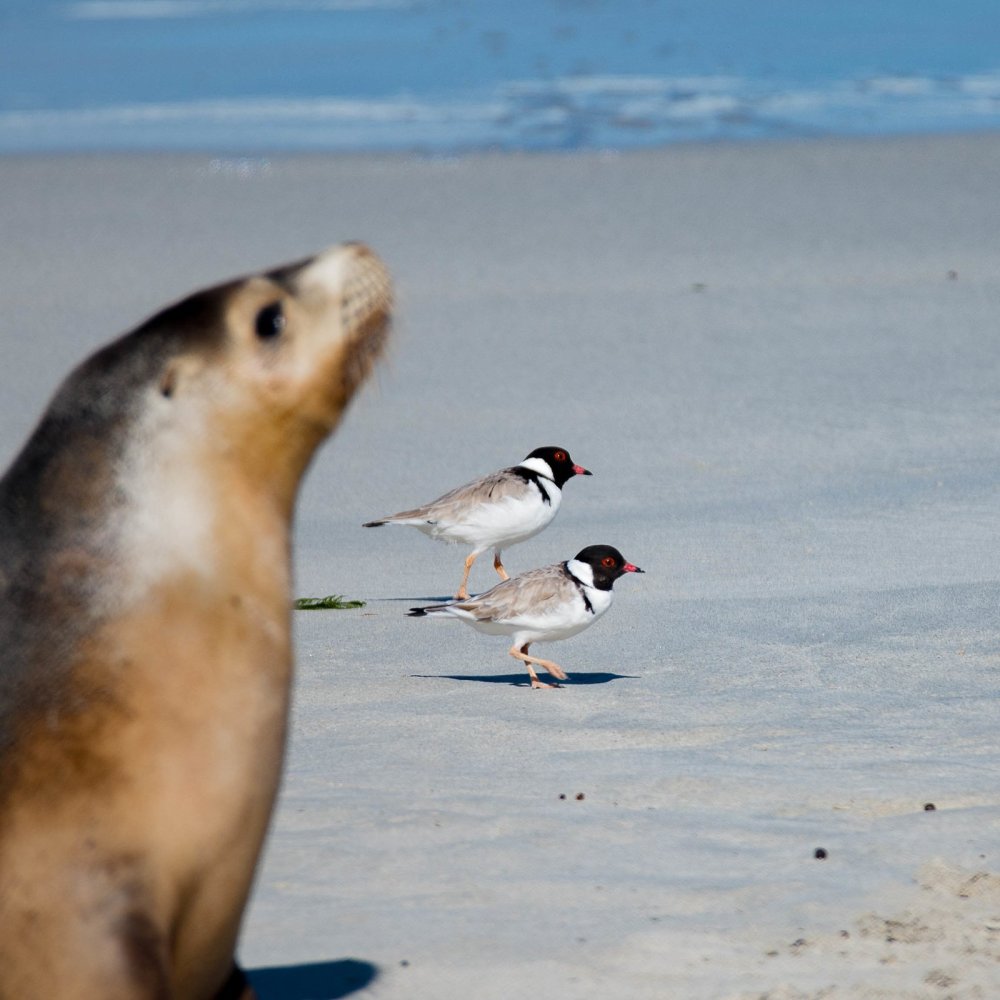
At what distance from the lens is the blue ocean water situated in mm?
25719

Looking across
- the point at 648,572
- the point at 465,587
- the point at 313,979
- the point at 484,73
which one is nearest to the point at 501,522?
the point at 465,587

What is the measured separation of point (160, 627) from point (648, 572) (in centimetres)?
525

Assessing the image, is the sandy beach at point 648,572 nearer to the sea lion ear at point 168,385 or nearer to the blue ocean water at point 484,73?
the sea lion ear at point 168,385

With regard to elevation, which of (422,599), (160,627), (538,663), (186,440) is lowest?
(422,599)

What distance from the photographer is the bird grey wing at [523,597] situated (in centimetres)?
721

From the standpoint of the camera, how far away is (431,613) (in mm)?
7336

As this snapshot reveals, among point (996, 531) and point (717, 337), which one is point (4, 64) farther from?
point (996, 531)

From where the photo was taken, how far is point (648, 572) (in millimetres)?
8477

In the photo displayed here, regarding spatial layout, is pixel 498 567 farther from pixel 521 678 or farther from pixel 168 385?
pixel 168 385

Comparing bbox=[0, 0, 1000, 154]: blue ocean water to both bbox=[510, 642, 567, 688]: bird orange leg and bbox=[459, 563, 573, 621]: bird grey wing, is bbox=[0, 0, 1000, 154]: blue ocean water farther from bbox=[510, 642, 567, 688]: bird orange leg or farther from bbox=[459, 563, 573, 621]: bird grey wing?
bbox=[510, 642, 567, 688]: bird orange leg

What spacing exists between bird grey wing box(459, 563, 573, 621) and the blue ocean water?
16.3 metres

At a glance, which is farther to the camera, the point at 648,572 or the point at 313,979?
the point at 648,572

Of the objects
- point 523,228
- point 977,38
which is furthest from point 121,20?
point 523,228

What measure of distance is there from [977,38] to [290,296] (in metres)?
35.1
